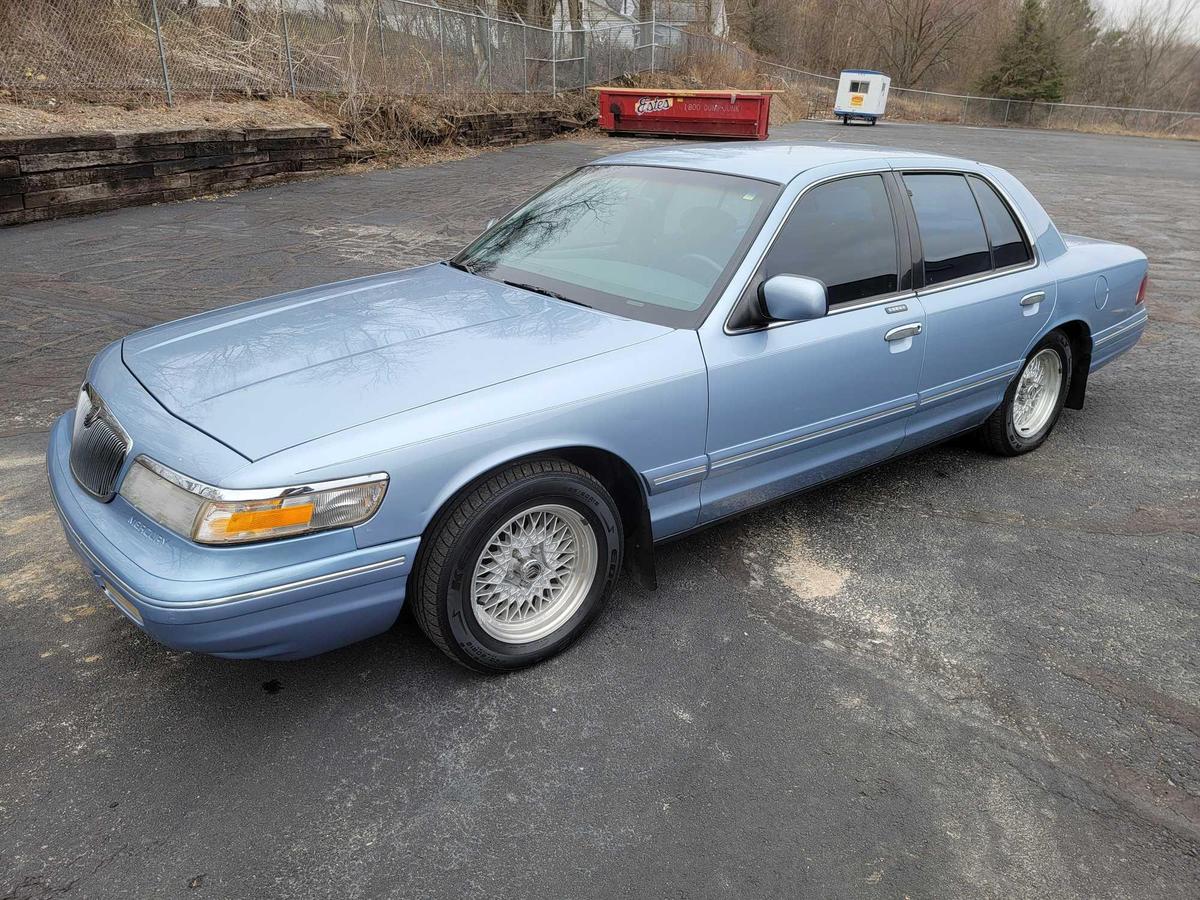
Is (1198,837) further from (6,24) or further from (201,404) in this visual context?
(6,24)

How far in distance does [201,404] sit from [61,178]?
817 cm

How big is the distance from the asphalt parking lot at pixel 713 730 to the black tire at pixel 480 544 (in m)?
0.12

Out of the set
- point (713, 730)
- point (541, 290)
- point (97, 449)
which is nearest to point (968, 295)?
point (541, 290)

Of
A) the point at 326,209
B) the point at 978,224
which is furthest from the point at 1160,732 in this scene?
the point at 326,209

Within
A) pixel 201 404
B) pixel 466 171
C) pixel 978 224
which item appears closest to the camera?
pixel 201 404

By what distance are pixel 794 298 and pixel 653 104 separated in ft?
60.5

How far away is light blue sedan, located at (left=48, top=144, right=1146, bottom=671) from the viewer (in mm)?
2412

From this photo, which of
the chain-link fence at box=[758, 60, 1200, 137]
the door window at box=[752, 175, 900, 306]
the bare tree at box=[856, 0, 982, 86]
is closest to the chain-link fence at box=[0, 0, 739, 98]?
the door window at box=[752, 175, 900, 306]

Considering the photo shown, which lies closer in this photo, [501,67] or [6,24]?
[6,24]

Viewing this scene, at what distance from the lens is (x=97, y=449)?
2.74 metres

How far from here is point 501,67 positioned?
19547 millimetres

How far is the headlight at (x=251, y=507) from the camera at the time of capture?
2.32 m

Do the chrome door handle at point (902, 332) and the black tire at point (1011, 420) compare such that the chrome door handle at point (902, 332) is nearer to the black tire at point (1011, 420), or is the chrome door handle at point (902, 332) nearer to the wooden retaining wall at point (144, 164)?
the black tire at point (1011, 420)

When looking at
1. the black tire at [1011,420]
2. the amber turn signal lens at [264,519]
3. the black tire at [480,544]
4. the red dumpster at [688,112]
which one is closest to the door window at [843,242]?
the black tire at [480,544]
